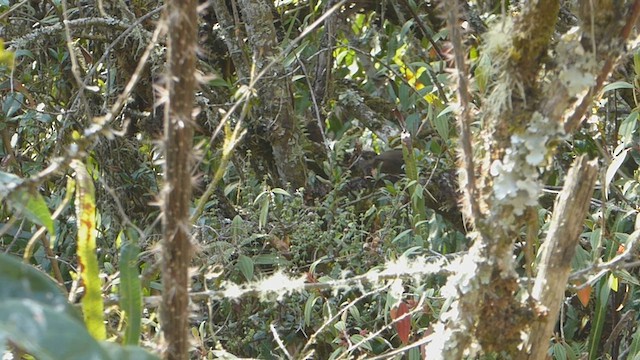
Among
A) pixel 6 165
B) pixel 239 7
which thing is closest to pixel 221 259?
pixel 6 165

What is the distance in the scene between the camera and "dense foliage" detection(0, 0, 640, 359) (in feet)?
4.59

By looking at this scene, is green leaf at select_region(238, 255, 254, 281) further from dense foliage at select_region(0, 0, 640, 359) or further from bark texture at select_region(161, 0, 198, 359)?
bark texture at select_region(161, 0, 198, 359)

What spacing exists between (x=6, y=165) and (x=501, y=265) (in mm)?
1078

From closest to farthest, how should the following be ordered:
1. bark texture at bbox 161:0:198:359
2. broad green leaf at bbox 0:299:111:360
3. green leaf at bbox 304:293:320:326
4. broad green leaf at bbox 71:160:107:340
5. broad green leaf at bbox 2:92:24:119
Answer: broad green leaf at bbox 0:299:111:360, bark texture at bbox 161:0:198:359, broad green leaf at bbox 71:160:107:340, green leaf at bbox 304:293:320:326, broad green leaf at bbox 2:92:24:119

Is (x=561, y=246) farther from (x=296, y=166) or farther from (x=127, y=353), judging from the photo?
(x=296, y=166)

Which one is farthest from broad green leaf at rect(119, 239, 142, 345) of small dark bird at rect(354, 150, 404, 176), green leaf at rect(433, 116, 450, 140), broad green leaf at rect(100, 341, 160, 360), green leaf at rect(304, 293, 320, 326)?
small dark bird at rect(354, 150, 404, 176)

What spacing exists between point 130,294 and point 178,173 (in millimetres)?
135

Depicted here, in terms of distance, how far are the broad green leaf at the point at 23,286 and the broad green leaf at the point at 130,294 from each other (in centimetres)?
12

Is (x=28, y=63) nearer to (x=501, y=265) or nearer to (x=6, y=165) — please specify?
(x=6, y=165)

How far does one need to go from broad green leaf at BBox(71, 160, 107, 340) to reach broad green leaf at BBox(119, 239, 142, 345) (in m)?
0.03

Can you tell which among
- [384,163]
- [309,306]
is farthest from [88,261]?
[384,163]

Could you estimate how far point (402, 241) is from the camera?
156 centimetres

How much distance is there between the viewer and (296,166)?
174 cm

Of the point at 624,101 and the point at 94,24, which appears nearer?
the point at 94,24
